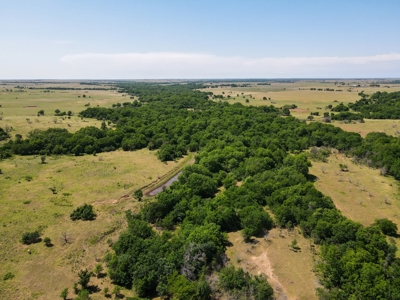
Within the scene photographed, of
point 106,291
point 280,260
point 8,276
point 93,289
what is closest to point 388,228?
point 280,260

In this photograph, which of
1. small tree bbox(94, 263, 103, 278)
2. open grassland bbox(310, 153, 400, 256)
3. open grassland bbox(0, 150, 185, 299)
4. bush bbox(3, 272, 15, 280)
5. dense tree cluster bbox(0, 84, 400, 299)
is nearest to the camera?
dense tree cluster bbox(0, 84, 400, 299)

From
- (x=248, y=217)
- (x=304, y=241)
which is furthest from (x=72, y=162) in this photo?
→ (x=304, y=241)

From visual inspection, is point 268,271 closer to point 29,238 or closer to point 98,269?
point 98,269

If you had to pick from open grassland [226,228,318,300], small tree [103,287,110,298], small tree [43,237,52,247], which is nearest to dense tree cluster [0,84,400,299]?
open grassland [226,228,318,300]

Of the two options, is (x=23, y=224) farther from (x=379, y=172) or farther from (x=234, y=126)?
(x=379, y=172)

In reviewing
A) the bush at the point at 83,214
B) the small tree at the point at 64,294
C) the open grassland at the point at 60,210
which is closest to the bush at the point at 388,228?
the open grassland at the point at 60,210

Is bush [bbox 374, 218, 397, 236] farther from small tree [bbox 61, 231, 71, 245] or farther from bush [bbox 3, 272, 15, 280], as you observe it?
bush [bbox 3, 272, 15, 280]
